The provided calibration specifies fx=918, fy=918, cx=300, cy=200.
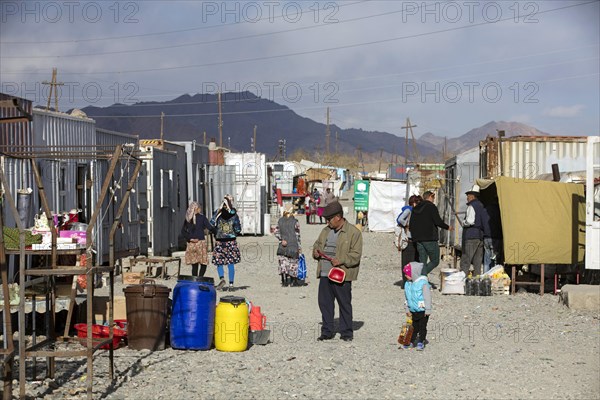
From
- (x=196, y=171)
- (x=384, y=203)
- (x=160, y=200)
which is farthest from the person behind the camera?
(x=384, y=203)

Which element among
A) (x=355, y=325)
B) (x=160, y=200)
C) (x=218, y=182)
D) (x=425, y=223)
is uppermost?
(x=218, y=182)

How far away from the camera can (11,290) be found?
11000 mm

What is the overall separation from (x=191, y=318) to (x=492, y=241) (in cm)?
820

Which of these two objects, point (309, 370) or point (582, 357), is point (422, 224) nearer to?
point (582, 357)

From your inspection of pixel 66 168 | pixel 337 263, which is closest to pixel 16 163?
pixel 66 168

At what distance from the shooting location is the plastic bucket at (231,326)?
10672 millimetres

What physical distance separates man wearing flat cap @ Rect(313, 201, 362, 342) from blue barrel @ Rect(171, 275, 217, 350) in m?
1.64

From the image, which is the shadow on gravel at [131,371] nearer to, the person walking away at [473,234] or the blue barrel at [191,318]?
the blue barrel at [191,318]

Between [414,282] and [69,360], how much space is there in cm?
414

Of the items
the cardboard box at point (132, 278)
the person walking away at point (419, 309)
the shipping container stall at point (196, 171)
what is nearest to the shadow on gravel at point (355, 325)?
the person walking away at point (419, 309)

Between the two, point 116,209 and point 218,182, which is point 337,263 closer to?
point 116,209

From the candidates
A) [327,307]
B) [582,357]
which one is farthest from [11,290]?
[582,357]

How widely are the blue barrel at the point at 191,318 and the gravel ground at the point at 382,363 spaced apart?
0.48 feet

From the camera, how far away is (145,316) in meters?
10.6
